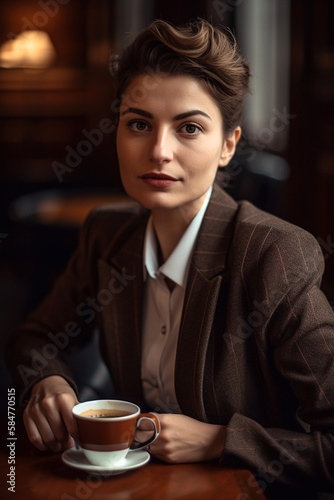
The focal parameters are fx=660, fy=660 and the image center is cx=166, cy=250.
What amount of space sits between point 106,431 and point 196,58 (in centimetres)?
78

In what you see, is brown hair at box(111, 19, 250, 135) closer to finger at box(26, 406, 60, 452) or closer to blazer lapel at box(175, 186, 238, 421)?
blazer lapel at box(175, 186, 238, 421)

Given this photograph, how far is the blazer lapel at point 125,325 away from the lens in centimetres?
152

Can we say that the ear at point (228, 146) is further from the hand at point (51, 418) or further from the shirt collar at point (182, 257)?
the hand at point (51, 418)

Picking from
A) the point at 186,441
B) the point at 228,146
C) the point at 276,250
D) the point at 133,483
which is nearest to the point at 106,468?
the point at 133,483

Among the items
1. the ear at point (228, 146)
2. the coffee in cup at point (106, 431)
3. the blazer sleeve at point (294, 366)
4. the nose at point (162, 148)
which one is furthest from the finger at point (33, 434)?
the ear at point (228, 146)

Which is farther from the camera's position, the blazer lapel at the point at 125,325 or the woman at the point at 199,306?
the blazer lapel at the point at 125,325

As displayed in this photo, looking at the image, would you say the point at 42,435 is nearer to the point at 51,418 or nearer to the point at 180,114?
the point at 51,418

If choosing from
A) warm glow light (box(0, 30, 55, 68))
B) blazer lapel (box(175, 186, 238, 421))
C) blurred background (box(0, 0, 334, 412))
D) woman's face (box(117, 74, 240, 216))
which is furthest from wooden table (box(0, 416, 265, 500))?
warm glow light (box(0, 30, 55, 68))

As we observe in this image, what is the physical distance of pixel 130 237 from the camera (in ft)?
5.48

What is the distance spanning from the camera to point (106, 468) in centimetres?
108

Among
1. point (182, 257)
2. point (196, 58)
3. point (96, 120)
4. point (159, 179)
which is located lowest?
point (96, 120)

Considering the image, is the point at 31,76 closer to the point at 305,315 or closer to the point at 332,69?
the point at 332,69

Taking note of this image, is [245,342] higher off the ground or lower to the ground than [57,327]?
higher

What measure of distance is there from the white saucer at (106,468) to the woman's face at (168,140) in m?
0.51
